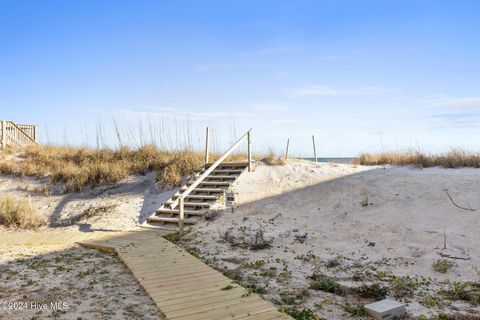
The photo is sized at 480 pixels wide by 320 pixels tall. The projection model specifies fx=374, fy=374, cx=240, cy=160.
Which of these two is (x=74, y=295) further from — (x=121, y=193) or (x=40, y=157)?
(x=40, y=157)

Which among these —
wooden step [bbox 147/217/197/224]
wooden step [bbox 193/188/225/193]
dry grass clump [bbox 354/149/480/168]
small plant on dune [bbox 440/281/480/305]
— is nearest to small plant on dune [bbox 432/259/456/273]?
small plant on dune [bbox 440/281/480/305]

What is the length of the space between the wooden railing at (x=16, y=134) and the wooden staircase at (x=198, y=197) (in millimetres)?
13504

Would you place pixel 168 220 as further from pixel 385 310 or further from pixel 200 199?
pixel 385 310

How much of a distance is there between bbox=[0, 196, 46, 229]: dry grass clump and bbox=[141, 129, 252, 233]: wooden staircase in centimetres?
355

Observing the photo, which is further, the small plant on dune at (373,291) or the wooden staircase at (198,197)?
the wooden staircase at (198,197)

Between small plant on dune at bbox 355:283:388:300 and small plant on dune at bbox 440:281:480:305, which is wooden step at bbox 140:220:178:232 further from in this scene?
small plant on dune at bbox 440:281:480:305

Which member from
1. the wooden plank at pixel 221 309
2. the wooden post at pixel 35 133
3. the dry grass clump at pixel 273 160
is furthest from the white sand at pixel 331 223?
the wooden post at pixel 35 133

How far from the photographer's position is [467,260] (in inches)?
258

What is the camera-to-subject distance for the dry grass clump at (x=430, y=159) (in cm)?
1273

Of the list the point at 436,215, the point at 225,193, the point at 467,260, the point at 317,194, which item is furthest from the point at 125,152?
the point at 467,260

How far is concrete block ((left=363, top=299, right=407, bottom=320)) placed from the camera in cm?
437

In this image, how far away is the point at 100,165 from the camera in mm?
14672

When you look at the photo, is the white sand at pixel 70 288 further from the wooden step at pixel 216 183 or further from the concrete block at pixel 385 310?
the wooden step at pixel 216 183

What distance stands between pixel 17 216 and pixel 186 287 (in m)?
8.43
